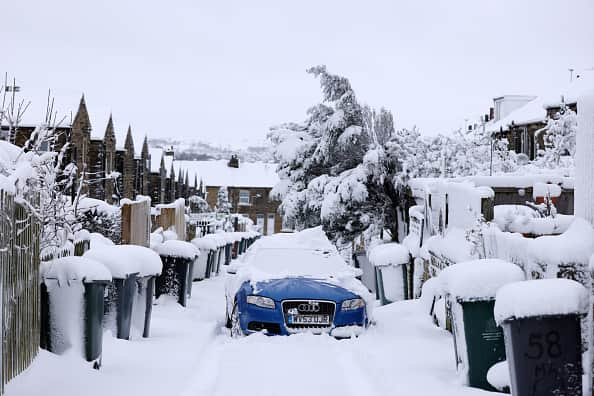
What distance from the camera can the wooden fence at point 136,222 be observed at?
13.2 m

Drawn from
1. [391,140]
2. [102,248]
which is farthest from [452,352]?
[391,140]

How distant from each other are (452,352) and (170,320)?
4.51 meters

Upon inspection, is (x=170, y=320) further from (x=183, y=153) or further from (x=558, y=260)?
(x=183, y=153)

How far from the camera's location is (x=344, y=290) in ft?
35.6

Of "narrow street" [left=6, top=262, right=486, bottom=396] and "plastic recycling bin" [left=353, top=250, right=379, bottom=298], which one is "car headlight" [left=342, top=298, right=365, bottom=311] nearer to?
"narrow street" [left=6, top=262, right=486, bottom=396]

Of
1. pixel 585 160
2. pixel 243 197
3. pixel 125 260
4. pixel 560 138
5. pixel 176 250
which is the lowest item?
pixel 176 250

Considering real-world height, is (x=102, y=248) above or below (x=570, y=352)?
above

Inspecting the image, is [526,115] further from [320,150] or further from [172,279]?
[172,279]

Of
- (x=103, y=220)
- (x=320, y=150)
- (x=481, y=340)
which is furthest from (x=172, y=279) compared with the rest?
(x=320, y=150)

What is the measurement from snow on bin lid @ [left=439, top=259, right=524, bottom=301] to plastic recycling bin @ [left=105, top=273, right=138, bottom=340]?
3868 mm

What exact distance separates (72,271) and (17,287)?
979 millimetres

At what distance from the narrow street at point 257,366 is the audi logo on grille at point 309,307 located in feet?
1.55

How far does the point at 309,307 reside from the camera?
10500mm

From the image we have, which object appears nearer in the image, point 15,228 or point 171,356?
point 15,228
